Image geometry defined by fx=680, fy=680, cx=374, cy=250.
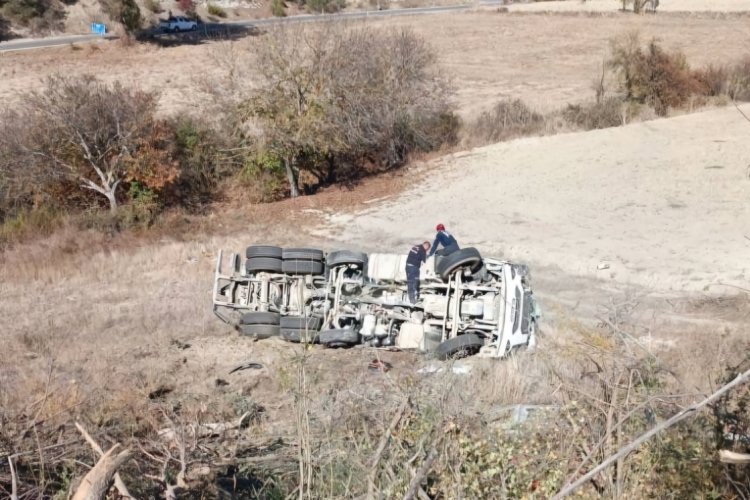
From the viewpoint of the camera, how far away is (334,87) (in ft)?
66.5

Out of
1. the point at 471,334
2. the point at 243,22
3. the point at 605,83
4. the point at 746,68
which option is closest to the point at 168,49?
the point at 243,22

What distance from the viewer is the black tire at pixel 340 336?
32.3 feet

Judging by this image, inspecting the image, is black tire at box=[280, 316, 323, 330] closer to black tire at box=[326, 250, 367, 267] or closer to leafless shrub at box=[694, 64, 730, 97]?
black tire at box=[326, 250, 367, 267]

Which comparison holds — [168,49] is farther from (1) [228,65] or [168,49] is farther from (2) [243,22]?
(1) [228,65]

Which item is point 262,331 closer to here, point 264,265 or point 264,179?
point 264,265

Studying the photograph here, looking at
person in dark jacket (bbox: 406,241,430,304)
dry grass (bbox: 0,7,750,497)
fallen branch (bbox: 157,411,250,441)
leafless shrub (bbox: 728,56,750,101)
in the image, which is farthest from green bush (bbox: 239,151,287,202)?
leafless shrub (bbox: 728,56,750,101)

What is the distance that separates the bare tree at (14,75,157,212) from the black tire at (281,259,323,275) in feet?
33.4

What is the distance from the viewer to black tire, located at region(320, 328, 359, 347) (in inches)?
387

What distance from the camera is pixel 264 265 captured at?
36.1 ft

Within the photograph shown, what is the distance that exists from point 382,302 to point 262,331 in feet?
6.72

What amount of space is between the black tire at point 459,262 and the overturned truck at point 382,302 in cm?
1

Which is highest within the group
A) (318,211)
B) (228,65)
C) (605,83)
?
(228,65)

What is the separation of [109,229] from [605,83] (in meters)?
21.7

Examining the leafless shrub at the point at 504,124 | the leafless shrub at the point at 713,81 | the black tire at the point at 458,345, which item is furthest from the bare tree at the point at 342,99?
the black tire at the point at 458,345
